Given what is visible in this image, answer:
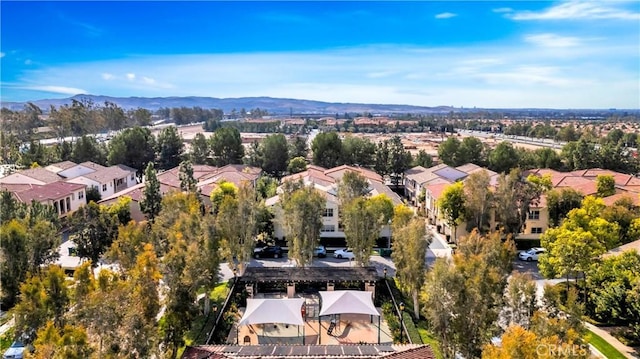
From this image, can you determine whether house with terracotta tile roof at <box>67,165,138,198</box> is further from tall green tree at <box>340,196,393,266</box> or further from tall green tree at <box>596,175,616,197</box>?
tall green tree at <box>596,175,616,197</box>

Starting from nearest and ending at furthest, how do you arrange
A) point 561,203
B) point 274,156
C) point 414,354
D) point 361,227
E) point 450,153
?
point 414,354, point 361,227, point 561,203, point 274,156, point 450,153

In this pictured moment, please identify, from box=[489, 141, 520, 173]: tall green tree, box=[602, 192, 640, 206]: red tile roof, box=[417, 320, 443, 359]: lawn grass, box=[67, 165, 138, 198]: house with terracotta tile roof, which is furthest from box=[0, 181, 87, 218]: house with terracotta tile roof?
box=[489, 141, 520, 173]: tall green tree

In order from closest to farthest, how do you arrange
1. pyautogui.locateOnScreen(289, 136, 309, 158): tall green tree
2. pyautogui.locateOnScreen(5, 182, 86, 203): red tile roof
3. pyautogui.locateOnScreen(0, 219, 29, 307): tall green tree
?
1. pyautogui.locateOnScreen(0, 219, 29, 307): tall green tree
2. pyautogui.locateOnScreen(5, 182, 86, 203): red tile roof
3. pyautogui.locateOnScreen(289, 136, 309, 158): tall green tree

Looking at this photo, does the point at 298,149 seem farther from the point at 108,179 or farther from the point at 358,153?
the point at 108,179

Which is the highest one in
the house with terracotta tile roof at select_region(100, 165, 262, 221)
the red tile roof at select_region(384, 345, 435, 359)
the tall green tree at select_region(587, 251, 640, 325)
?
the house with terracotta tile roof at select_region(100, 165, 262, 221)

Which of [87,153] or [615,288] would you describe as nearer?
[615,288]

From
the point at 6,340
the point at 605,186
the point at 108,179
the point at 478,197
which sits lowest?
the point at 6,340

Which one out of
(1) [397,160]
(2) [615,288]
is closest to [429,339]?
(2) [615,288]
